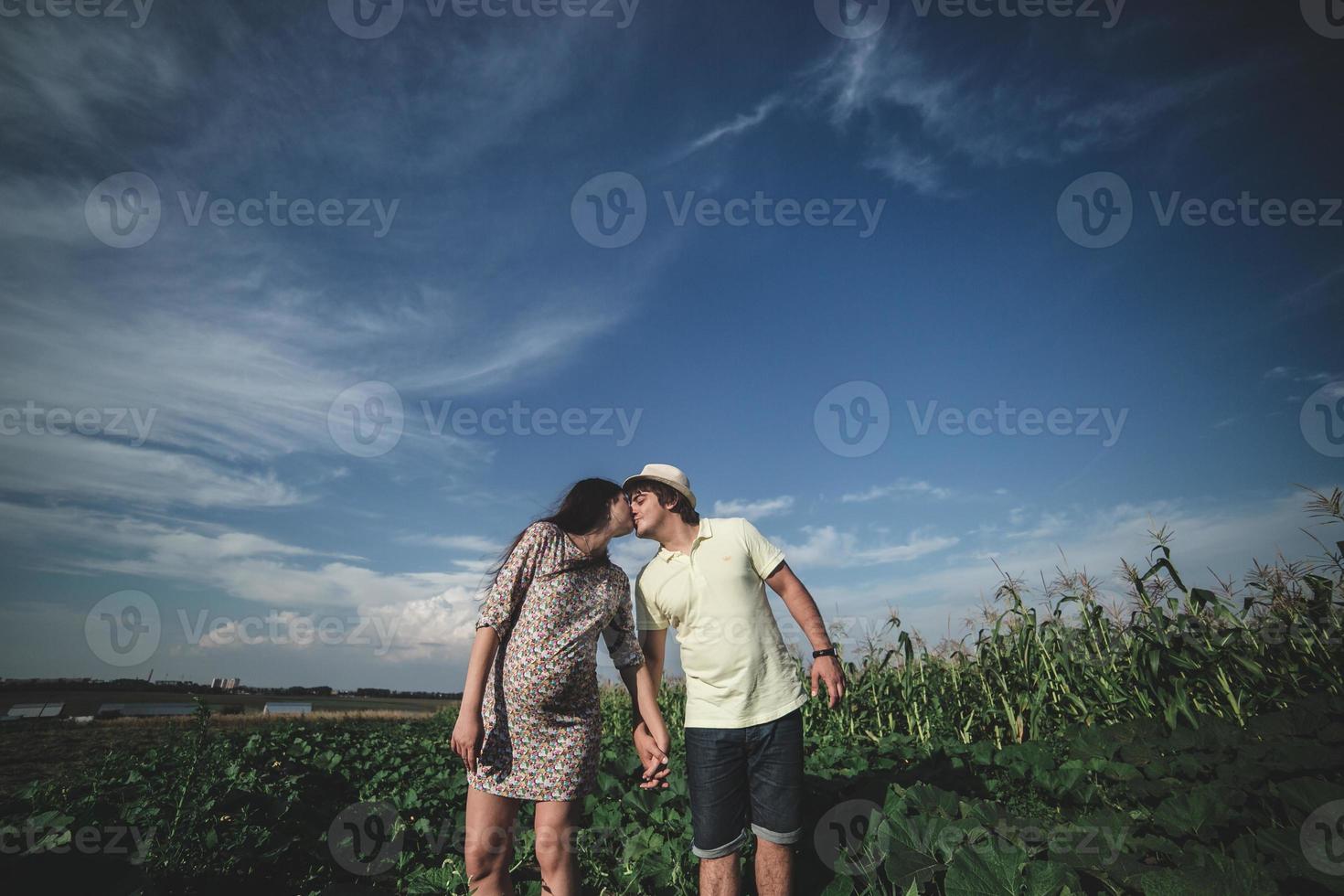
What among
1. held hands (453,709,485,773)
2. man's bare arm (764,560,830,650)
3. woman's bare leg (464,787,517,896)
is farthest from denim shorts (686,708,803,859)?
held hands (453,709,485,773)

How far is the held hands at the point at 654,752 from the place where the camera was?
9.80ft

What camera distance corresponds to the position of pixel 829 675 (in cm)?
304

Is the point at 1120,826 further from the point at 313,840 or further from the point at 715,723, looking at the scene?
the point at 313,840

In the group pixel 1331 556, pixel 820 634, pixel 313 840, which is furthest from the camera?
pixel 1331 556

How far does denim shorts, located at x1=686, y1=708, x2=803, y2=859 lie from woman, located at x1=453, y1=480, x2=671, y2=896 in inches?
10.3

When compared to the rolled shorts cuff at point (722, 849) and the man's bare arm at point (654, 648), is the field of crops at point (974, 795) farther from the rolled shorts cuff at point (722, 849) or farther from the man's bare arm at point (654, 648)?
the man's bare arm at point (654, 648)

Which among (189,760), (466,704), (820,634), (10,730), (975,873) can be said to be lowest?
(10,730)

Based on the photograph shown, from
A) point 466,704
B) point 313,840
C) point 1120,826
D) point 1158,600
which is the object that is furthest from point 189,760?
point 1158,600

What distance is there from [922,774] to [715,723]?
2.49m

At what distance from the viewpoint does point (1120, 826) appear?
7.97 ft

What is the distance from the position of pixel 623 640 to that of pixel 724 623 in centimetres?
56

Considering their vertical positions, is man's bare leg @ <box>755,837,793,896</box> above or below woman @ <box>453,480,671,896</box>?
below

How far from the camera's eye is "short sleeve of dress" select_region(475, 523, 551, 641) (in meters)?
2.85

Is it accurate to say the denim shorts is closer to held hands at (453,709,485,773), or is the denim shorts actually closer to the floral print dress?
the floral print dress
